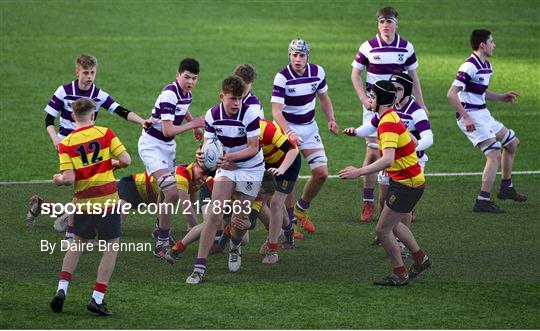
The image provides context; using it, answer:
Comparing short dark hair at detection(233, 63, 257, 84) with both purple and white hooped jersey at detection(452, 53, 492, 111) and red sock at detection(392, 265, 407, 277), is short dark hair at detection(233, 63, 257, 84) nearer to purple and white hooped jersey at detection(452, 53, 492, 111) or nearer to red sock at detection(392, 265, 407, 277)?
red sock at detection(392, 265, 407, 277)

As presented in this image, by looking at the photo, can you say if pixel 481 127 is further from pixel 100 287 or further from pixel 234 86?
pixel 100 287

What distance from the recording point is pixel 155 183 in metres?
13.4

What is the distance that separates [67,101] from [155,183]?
1.28 metres

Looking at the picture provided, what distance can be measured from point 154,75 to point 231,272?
432 inches

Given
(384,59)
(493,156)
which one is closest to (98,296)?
(384,59)

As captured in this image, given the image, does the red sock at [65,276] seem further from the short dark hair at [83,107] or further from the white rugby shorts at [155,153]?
the white rugby shorts at [155,153]

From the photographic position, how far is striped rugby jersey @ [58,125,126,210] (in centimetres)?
1044

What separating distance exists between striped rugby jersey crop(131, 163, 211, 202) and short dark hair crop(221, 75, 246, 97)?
1993mm

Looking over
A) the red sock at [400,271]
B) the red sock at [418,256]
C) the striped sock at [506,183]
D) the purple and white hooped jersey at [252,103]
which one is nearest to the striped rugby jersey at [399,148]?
the red sock at [418,256]

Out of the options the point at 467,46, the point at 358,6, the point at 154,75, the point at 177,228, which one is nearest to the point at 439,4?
the point at 358,6

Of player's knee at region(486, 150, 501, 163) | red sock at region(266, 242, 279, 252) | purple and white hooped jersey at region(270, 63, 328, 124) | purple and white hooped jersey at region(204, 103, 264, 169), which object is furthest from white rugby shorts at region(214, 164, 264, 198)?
player's knee at region(486, 150, 501, 163)

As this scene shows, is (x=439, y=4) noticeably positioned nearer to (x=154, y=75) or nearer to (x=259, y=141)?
(x=154, y=75)

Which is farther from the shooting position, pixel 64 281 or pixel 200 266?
pixel 200 266

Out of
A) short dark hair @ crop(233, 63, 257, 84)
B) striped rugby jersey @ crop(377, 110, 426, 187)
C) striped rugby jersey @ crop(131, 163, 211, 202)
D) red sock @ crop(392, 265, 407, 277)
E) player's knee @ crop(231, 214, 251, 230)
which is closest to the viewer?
striped rugby jersey @ crop(377, 110, 426, 187)
